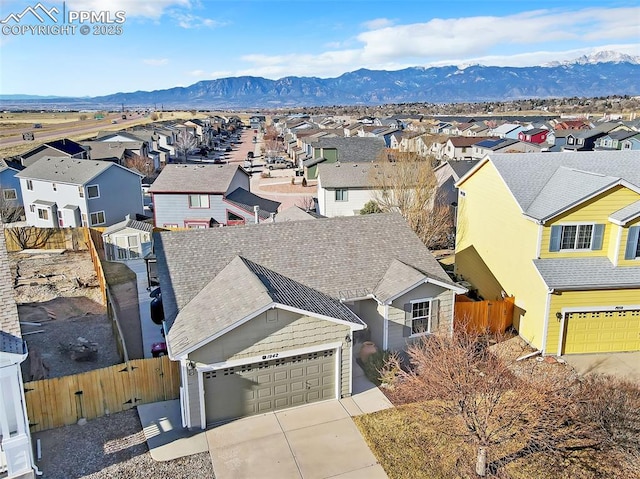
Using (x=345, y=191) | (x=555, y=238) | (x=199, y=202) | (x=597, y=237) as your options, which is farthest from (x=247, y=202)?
(x=597, y=237)

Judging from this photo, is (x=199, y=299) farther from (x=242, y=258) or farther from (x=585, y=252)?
(x=585, y=252)

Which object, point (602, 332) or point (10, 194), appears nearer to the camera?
point (602, 332)

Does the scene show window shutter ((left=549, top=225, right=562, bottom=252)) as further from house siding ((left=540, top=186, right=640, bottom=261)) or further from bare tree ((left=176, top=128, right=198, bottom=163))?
bare tree ((left=176, top=128, right=198, bottom=163))

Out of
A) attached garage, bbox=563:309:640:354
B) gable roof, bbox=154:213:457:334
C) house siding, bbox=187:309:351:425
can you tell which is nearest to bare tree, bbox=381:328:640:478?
house siding, bbox=187:309:351:425

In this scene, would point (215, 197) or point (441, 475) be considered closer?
point (441, 475)

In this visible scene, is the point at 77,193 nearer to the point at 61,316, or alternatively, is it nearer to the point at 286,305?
the point at 61,316

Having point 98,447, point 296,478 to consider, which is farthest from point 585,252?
point 98,447

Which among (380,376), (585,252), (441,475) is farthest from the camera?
(585,252)

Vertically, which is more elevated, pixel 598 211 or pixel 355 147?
pixel 598 211
